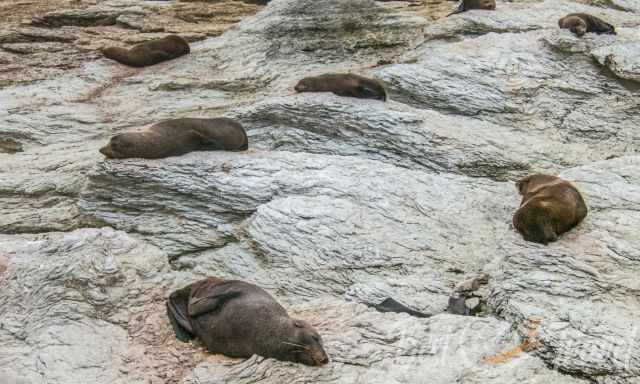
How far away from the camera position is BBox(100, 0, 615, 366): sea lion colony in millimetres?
5375

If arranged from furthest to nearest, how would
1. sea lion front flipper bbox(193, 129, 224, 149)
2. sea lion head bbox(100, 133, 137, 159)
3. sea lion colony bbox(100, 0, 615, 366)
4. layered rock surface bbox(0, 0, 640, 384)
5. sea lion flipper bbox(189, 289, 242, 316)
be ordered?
sea lion front flipper bbox(193, 129, 224, 149)
sea lion head bbox(100, 133, 137, 159)
sea lion flipper bbox(189, 289, 242, 316)
layered rock surface bbox(0, 0, 640, 384)
sea lion colony bbox(100, 0, 615, 366)

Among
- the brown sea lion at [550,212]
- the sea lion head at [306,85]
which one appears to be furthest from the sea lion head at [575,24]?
the brown sea lion at [550,212]

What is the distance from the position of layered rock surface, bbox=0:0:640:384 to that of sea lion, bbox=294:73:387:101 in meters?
0.23

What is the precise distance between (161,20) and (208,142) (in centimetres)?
884

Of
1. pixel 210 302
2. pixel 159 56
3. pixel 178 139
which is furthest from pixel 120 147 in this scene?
pixel 159 56

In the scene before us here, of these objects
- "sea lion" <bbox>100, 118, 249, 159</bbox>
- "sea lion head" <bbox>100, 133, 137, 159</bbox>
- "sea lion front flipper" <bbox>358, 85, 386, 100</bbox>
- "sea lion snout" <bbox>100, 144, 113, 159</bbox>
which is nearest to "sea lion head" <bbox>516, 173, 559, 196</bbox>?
"sea lion front flipper" <bbox>358, 85, 386, 100</bbox>

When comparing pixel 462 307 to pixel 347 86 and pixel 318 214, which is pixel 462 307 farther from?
pixel 347 86

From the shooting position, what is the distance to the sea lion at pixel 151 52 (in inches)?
526

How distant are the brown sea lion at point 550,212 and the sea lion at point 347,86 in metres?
3.24

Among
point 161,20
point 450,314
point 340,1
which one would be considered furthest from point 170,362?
point 161,20

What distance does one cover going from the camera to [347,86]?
34.0 ft

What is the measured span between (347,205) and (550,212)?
2.13 meters

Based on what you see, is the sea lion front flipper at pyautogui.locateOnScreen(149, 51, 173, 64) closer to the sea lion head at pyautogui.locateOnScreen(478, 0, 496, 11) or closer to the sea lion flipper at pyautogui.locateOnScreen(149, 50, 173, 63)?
the sea lion flipper at pyautogui.locateOnScreen(149, 50, 173, 63)

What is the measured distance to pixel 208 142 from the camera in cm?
896
